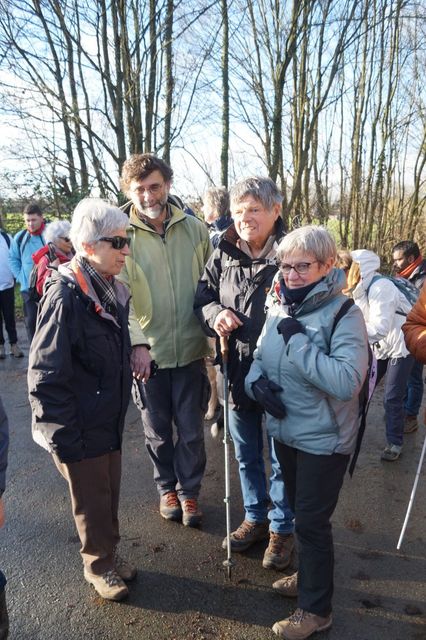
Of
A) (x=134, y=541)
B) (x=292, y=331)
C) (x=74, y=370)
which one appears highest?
(x=292, y=331)

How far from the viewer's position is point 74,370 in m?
2.42

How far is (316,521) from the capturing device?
233 centimetres

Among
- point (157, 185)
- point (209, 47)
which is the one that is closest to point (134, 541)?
point (157, 185)

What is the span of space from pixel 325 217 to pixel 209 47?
5.19 m

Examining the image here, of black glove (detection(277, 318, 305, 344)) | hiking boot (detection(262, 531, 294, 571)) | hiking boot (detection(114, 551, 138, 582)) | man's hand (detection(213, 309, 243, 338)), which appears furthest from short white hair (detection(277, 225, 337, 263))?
hiking boot (detection(114, 551, 138, 582))

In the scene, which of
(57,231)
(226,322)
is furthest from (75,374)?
(57,231)

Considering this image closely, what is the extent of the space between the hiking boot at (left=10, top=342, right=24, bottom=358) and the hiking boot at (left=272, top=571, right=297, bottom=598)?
6.02m

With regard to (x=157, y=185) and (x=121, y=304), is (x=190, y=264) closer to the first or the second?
(x=157, y=185)

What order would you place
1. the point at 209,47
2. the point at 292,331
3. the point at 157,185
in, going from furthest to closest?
the point at 209,47 < the point at 157,185 < the point at 292,331

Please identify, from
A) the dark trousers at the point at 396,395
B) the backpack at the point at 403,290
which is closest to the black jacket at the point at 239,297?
the backpack at the point at 403,290

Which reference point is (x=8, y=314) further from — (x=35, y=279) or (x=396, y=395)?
(x=396, y=395)

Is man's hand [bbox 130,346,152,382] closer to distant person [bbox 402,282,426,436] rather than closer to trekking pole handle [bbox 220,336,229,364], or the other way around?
trekking pole handle [bbox 220,336,229,364]

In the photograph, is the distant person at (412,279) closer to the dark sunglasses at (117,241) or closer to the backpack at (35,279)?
the dark sunglasses at (117,241)

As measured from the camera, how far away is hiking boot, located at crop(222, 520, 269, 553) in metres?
3.06
